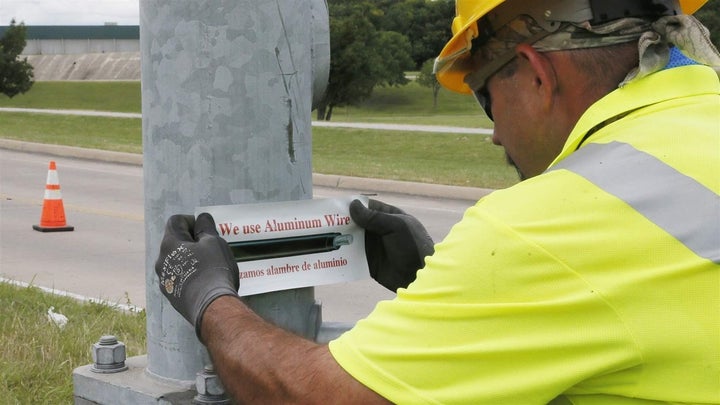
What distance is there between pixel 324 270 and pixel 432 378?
30.0 inches

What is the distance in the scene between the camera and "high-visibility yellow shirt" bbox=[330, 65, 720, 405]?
1451 millimetres

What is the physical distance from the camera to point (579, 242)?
1.46m

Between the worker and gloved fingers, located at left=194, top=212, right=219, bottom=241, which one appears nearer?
the worker

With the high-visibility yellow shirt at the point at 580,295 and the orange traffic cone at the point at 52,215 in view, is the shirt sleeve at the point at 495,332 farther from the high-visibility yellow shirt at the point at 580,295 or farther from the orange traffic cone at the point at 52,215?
the orange traffic cone at the point at 52,215

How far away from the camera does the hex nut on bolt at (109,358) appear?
2.46m

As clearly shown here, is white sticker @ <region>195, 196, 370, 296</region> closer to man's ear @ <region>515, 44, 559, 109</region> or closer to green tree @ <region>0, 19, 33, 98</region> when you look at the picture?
man's ear @ <region>515, 44, 559, 109</region>

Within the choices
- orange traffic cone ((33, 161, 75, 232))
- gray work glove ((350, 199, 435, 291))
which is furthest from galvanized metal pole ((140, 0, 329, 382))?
orange traffic cone ((33, 161, 75, 232))

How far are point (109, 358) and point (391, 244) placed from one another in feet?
2.35

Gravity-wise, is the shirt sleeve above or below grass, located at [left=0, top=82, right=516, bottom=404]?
above

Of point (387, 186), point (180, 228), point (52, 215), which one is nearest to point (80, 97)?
point (387, 186)

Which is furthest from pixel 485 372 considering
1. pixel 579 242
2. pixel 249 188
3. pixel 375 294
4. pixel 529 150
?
pixel 375 294

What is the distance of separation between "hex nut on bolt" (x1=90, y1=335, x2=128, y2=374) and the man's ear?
1237 mm

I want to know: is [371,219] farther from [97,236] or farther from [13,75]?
[13,75]

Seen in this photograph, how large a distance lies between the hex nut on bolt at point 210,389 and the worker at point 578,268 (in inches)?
14.0
